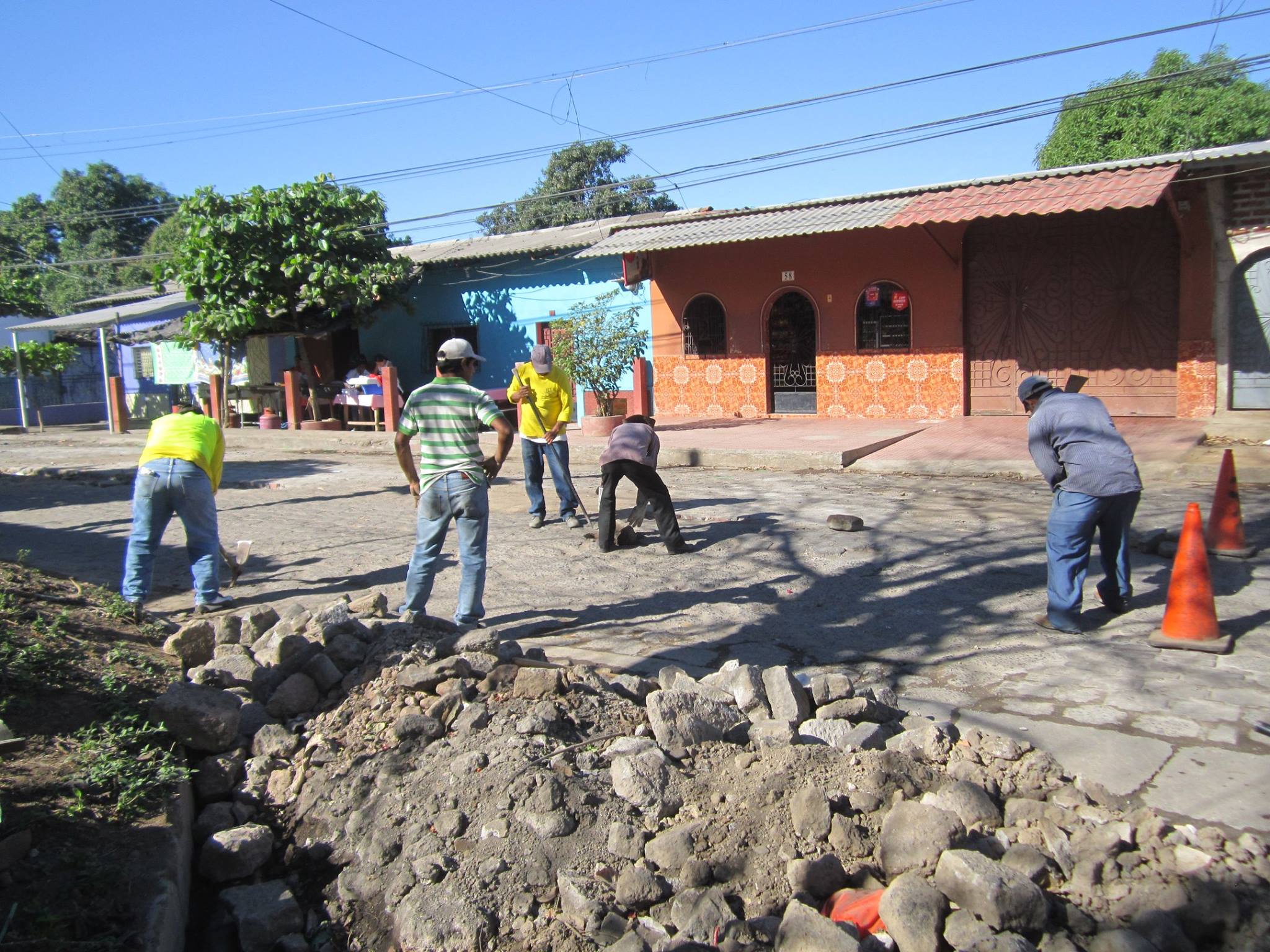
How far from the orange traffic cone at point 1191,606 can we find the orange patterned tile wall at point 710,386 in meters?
12.5

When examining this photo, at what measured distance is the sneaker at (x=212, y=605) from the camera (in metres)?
6.54

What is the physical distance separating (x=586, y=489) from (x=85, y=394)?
25.2m

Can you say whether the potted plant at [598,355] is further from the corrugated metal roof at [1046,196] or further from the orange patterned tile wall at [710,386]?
the corrugated metal roof at [1046,196]

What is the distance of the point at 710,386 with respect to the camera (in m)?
18.2

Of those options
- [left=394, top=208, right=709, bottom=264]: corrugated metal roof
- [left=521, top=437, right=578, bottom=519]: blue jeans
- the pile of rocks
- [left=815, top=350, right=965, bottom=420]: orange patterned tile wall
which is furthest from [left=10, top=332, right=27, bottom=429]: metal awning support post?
the pile of rocks

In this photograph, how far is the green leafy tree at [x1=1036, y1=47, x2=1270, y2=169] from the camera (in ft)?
80.2

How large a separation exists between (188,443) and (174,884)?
156 inches

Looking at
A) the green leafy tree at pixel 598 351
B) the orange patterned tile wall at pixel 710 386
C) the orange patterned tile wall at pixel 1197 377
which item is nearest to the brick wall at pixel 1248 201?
the orange patterned tile wall at pixel 1197 377

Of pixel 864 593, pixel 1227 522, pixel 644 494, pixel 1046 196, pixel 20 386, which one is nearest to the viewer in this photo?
pixel 864 593

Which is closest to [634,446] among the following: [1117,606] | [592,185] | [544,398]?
[544,398]

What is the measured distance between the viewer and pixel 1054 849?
301 cm

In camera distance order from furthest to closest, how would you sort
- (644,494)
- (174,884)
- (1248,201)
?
1. (1248,201)
2. (644,494)
3. (174,884)

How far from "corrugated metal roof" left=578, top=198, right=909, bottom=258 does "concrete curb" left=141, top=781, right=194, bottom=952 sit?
12.2 meters

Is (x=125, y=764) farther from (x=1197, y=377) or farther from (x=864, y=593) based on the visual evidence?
(x=1197, y=377)
